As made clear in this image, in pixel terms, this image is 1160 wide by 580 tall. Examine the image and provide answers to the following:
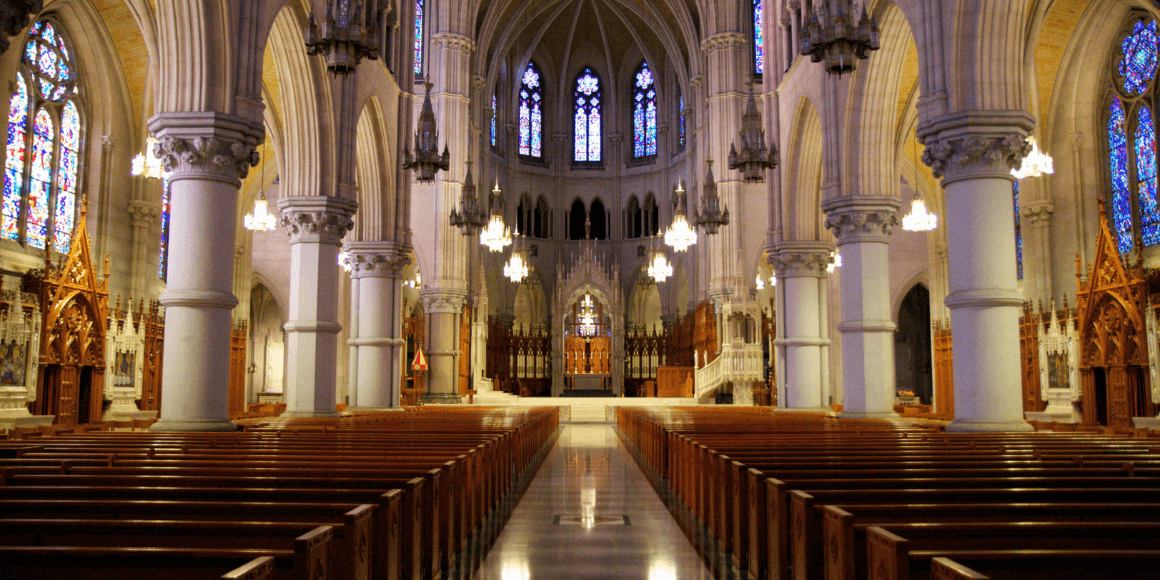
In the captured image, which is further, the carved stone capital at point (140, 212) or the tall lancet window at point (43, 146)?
the carved stone capital at point (140, 212)

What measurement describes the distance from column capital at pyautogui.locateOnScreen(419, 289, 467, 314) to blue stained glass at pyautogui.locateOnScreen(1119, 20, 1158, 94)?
2138cm

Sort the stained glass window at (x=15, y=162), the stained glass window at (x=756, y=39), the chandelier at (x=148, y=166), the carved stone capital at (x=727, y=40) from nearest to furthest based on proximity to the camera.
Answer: the chandelier at (x=148, y=166) → the stained glass window at (x=15, y=162) → the carved stone capital at (x=727, y=40) → the stained glass window at (x=756, y=39)

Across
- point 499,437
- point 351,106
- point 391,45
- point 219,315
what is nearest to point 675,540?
point 499,437

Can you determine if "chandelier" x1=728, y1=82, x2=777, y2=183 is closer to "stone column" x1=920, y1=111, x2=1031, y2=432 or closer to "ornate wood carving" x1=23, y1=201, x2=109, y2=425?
"stone column" x1=920, y1=111, x2=1031, y2=432

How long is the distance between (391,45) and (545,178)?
2526 centimetres

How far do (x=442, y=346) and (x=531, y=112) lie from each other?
1994 cm

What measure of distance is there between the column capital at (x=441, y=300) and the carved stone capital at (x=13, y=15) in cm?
2466

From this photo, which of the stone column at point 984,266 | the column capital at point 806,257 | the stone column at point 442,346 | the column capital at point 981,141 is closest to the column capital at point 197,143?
the column capital at point 981,141

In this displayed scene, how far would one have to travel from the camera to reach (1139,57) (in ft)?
64.1

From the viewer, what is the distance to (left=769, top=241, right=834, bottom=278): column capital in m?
21.2

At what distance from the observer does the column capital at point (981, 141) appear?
Answer: 39.1 ft

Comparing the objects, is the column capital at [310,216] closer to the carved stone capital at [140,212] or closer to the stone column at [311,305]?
the stone column at [311,305]

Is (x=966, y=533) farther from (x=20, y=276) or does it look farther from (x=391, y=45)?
(x=391, y=45)

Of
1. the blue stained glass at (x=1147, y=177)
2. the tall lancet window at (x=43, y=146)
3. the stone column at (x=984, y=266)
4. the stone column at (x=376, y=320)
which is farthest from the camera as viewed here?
the stone column at (x=376, y=320)
